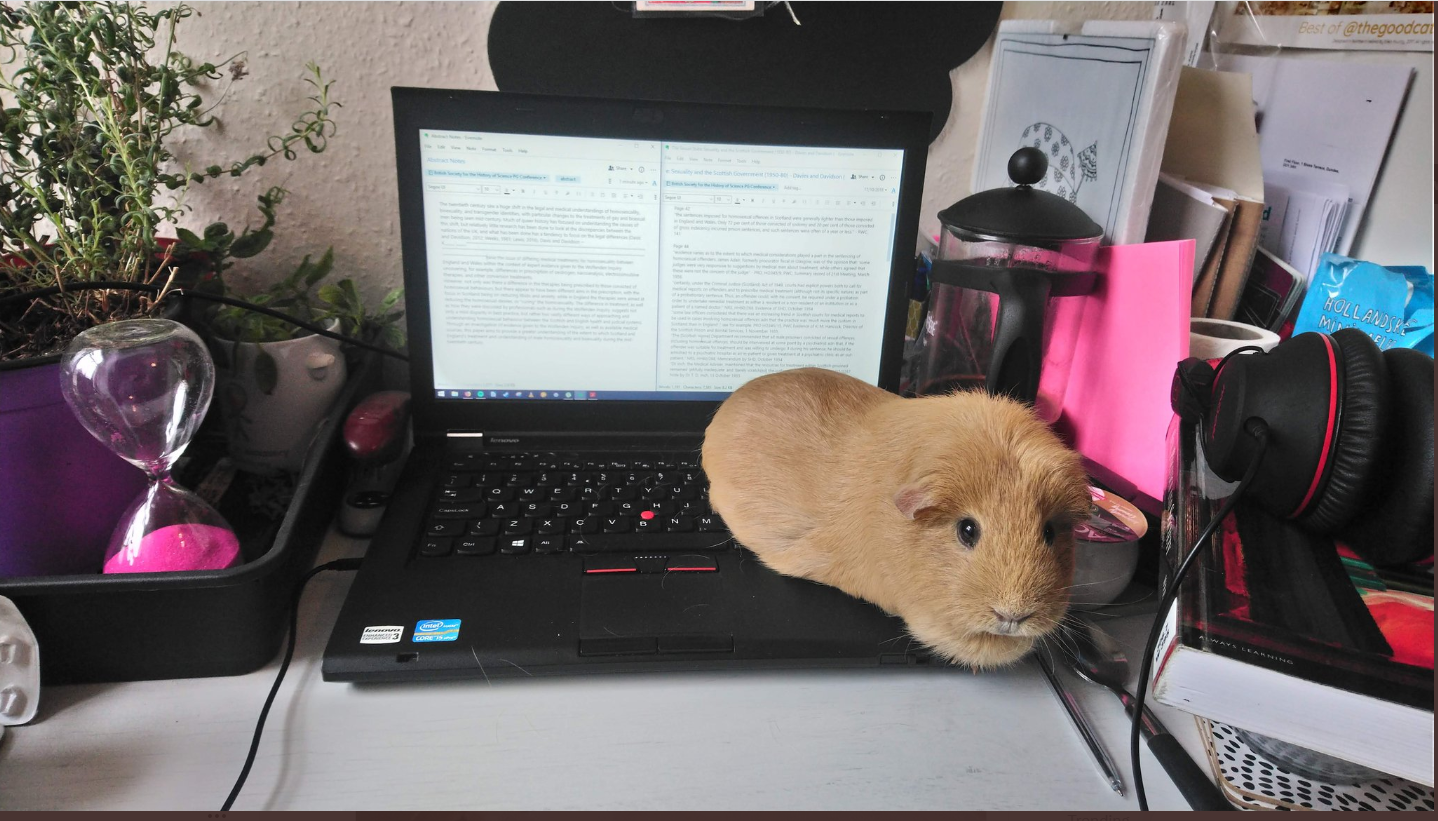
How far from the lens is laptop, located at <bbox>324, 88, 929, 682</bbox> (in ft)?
1.72

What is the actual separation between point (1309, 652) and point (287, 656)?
0.58 metres

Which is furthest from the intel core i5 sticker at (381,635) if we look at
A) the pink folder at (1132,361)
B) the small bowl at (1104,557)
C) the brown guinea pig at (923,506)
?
the pink folder at (1132,361)

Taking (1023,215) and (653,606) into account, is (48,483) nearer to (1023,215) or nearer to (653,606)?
(653,606)

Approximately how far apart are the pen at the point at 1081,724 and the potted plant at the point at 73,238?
0.64 m

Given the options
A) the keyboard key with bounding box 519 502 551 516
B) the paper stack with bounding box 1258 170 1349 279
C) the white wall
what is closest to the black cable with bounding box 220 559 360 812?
the keyboard key with bounding box 519 502 551 516

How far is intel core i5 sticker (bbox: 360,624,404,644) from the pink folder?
1.85 feet

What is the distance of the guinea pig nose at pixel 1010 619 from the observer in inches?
17.0

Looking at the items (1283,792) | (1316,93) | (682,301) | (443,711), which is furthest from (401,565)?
(1316,93)

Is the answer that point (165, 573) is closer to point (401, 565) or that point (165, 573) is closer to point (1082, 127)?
point (401, 565)

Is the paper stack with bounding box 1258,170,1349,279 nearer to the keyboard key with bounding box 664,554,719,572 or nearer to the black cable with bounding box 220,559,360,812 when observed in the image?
→ the keyboard key with bounding box 664,554,719,572

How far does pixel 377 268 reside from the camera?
2.63 ft

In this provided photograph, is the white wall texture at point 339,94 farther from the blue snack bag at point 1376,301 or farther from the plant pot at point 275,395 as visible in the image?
the blue snack bag at point 1376,301

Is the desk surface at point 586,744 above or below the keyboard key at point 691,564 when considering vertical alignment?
below

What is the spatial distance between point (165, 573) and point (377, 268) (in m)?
0.43
